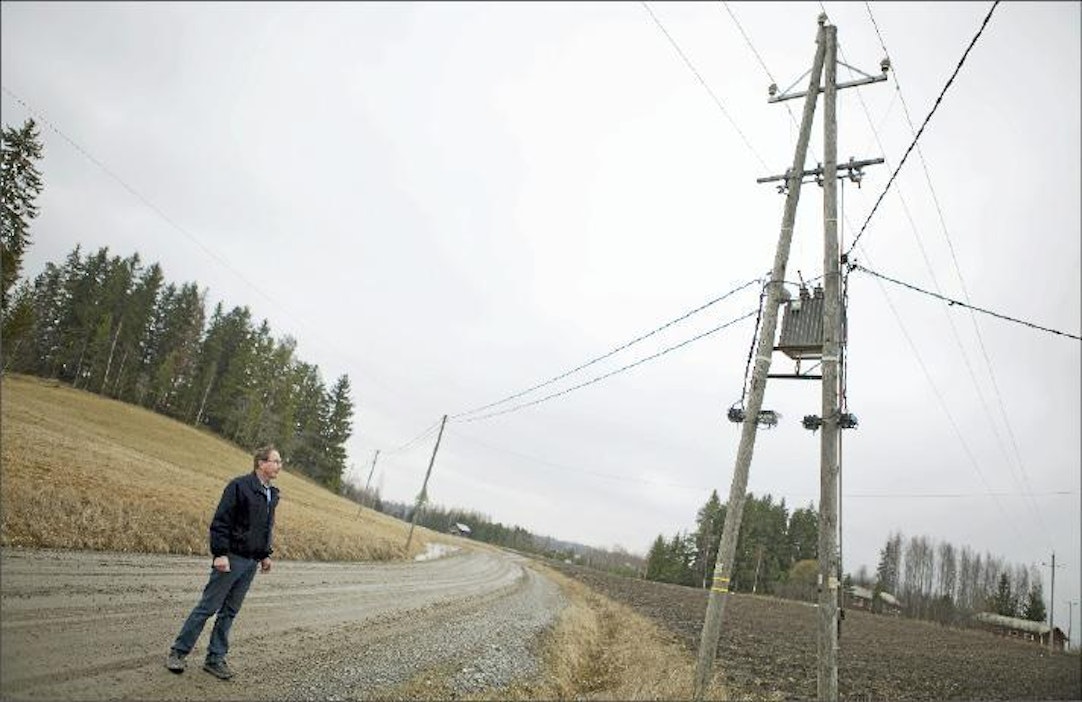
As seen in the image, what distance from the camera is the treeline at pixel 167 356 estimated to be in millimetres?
67188

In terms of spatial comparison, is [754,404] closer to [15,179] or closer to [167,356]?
[15,179]

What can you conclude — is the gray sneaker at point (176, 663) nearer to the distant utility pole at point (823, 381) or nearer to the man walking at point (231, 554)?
the man walking at point (231, 554)

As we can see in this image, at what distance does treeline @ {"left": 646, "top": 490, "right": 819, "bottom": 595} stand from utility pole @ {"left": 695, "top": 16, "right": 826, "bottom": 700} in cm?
8930

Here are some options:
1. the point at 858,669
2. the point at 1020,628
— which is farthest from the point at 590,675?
the point at 1020,628

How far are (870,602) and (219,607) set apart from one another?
123448 millimetres

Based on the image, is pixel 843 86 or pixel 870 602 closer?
pixel 843 86

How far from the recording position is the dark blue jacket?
6.45 meters

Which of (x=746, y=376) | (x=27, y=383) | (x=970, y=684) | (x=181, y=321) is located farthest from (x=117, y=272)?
(x=970, y=684)

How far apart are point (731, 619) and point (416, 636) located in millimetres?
34090

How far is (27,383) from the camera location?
52.1 m

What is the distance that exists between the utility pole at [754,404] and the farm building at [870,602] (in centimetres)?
10964

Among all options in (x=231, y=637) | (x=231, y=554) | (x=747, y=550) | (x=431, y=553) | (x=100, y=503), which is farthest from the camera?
(x=747, y=550)

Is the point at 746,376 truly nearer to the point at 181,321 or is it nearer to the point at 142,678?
the point at 142,678

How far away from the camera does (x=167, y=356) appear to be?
7125 cm
